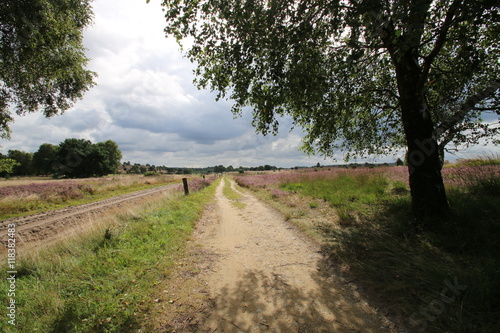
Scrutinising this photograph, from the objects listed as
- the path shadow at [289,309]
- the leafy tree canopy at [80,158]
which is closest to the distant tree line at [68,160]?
the leafy tree canopy at [80,158]

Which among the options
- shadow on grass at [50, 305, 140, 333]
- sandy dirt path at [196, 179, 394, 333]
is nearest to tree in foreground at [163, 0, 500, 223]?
sandy dirt path at [196, 179, 394, 333]

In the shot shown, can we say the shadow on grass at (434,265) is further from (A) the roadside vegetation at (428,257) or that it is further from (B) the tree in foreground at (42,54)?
(B) the tree in foreground at (42,54)

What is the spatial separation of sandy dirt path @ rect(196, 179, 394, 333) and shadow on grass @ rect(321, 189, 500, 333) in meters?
0.45

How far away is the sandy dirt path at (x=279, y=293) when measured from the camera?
2791 millimetres

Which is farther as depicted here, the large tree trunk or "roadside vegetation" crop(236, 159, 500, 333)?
the large tree trunk

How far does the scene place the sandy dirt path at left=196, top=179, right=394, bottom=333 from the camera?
2.79 m

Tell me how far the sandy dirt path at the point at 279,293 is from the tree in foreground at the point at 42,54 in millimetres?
12049

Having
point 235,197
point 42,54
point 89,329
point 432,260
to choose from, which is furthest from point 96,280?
point 235,197

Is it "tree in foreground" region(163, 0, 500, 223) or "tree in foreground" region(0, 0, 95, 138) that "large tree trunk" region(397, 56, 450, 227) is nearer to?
"tree in foreground" region(163, 0, 500, 223)

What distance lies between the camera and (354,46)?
4.24 m

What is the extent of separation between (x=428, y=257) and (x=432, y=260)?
19cm

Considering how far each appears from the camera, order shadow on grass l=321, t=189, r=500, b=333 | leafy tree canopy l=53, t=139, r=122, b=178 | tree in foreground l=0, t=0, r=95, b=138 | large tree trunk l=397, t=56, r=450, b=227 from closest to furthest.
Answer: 1. shadow on grass l=321, t=189, r=500, b=333
2. large tree trunk l=397, t=56, r=450, b=227
3. tree in foreground l=0, t=0, r=95, b=138
4. leafy tree canopy l=53, t=139, r=122, b=178

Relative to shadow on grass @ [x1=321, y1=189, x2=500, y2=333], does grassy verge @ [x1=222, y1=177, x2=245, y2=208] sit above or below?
below

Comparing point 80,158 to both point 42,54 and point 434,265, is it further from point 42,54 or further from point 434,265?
point 434,265
